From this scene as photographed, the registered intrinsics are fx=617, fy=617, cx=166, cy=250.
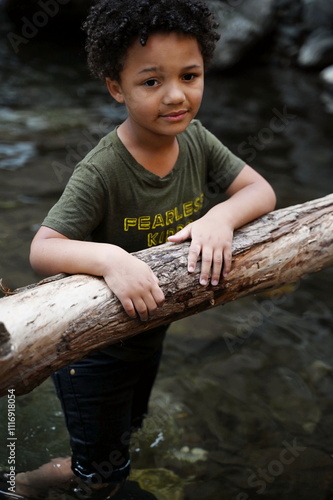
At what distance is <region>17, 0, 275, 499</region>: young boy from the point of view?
1.61 m

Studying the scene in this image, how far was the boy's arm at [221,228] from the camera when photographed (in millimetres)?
1614

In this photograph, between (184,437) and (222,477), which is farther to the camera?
(184,437)

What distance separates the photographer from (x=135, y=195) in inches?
70.6

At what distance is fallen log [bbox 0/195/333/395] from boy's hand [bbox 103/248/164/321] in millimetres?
26

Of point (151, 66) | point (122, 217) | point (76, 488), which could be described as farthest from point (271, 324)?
point (151, 66)

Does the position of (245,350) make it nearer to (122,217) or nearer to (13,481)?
(13,481)

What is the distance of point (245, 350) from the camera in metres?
3.19

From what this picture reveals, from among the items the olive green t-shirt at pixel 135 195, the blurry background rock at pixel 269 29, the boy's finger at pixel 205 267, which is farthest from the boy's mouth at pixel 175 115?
the blurry background rock at pixel 269 29

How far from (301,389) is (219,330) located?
1.92ft

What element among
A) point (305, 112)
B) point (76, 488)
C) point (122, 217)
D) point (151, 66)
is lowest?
point (76, 488)

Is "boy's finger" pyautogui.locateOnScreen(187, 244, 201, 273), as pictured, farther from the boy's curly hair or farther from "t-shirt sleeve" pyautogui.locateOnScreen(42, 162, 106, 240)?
the boy's curly hair

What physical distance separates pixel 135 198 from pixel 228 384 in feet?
4.77

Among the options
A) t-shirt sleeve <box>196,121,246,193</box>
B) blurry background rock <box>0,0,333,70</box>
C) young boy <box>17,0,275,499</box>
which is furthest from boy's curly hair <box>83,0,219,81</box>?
blurry background rock <box>0,0,333,70</box>

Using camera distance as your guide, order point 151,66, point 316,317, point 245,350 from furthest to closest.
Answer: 1. point 316,317
2. point 245,350
3. point 151,66
